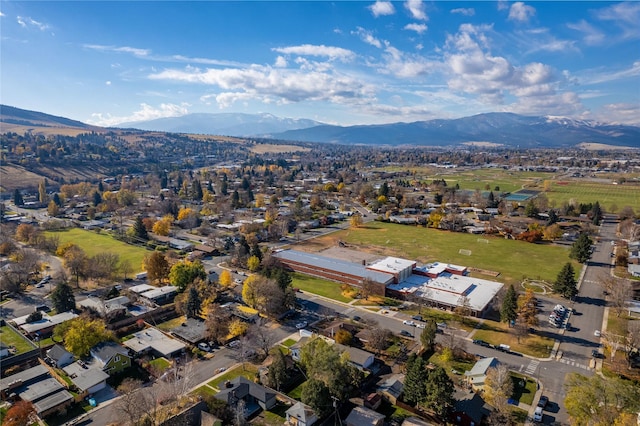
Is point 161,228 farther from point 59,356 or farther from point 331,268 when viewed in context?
point 59,356

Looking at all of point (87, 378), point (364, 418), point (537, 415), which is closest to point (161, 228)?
point (87, 378)

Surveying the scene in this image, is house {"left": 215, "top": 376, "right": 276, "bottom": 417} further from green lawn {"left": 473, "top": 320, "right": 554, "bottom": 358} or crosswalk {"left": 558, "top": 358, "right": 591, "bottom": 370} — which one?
crosswalk {"left": 558, "top": 358, "right": 591, "bottom": 370}

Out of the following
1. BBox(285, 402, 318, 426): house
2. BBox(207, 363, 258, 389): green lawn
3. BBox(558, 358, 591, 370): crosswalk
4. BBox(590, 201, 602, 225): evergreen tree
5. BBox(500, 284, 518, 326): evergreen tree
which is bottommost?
BBox(207, 363, 258, 389): green lawn

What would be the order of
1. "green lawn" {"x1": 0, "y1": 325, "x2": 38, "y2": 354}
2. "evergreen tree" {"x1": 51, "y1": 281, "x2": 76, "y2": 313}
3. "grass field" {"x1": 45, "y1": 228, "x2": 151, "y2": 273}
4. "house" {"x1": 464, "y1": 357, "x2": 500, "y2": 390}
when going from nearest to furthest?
"house" {"x1": 464, "y1": 357, "x2": 500, "y2": 390}, "green lawn" {"x1": 0, "y1": 325, "x2": 38, "y2": 354}, "evergreen tree" {"x1": 51, "y1": 281, "x2": 76, "y2": 313}, "grass field" {"x1": 45, "y1": 228, "x2": 151, "y2": 273}

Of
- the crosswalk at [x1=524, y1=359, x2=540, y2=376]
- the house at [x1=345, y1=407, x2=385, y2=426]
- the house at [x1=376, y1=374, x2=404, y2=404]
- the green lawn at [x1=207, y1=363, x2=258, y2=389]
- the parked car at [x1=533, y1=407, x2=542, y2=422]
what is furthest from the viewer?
the crosswalk at [x1=524, y1=359, x2=540, y2=376]

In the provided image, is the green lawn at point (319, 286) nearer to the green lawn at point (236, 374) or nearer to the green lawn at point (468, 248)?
the green lawn at point (236, 374)

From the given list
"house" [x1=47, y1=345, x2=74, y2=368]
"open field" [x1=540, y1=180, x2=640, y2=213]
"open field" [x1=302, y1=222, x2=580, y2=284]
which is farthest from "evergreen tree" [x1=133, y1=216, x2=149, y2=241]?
"open field" [x1=540, y1=180, x2=640, y2=213]
